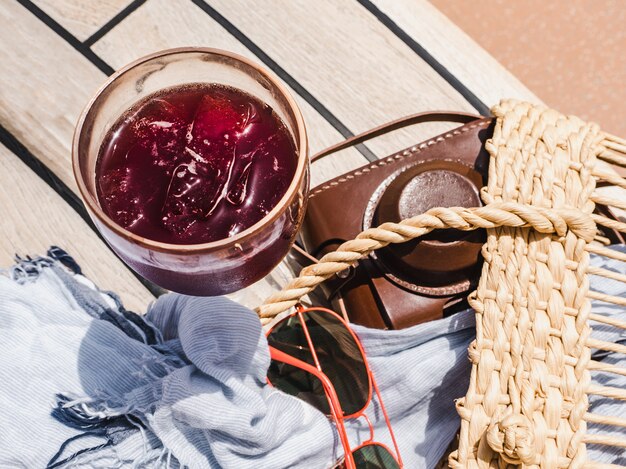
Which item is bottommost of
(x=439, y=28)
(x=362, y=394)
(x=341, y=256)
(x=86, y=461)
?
(x=86, y=461)

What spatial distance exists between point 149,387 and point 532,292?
0.45 metres

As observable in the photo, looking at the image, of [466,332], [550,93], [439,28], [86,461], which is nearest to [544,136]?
[466,332]

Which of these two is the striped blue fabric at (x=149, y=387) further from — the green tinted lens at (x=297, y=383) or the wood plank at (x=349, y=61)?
the wood plank at (x=349, y=61)

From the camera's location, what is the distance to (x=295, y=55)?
1.07m

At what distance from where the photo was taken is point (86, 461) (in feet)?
2.18

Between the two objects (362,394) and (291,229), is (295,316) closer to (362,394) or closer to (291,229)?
(362,394)

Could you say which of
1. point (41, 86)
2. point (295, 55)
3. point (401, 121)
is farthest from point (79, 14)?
point (401, 121)

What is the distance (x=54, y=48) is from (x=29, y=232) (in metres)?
0.32

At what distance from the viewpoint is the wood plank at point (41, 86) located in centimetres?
97

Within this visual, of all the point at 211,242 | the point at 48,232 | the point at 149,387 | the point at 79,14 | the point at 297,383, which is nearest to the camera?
the point at 211,242

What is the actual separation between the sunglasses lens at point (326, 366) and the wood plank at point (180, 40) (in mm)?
303

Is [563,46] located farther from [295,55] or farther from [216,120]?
[216,120]

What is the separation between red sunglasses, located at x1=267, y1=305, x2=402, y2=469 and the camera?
2.55ft

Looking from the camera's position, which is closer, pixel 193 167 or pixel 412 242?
pixel 193 167
